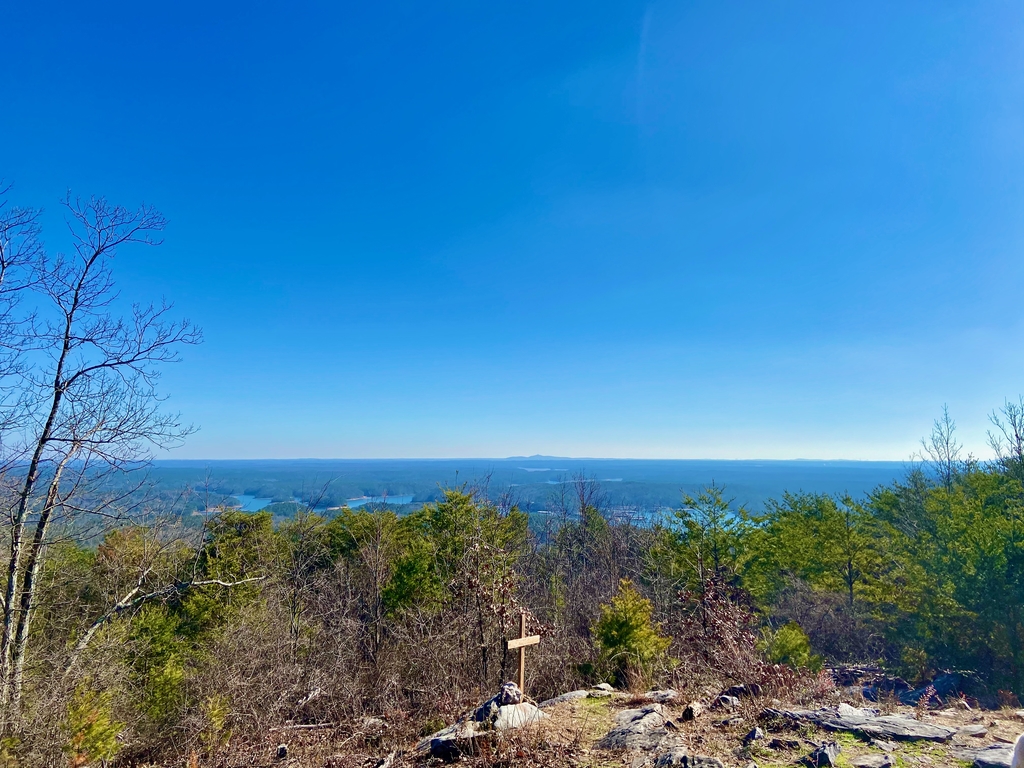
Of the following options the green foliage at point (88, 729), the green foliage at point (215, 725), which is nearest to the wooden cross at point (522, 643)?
the green foliage at point (215, 725)

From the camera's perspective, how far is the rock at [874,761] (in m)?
5.54

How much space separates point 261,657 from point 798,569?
25.5 m

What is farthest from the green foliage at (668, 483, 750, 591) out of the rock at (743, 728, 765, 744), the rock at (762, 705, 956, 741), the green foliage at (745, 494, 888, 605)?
the rock at (743, 728, 765, 744)

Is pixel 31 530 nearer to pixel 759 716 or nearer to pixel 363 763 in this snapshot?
pixel 363 763

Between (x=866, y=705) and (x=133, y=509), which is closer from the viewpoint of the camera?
(x=866, y=705)

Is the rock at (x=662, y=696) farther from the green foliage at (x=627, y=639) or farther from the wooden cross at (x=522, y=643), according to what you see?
the green foliage at (x=627, y=639)

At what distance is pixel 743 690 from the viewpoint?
827 centimetres

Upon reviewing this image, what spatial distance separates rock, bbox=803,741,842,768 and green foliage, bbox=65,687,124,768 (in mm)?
10307

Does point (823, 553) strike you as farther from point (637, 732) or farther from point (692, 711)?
point (637, 732)

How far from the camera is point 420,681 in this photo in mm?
13062

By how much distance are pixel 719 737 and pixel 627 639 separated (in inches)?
234

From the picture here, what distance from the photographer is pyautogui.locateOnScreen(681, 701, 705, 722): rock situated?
735cm

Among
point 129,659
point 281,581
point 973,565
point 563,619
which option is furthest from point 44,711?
point 973,565

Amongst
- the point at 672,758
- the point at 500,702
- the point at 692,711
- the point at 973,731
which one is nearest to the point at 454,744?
the point at 500,702
